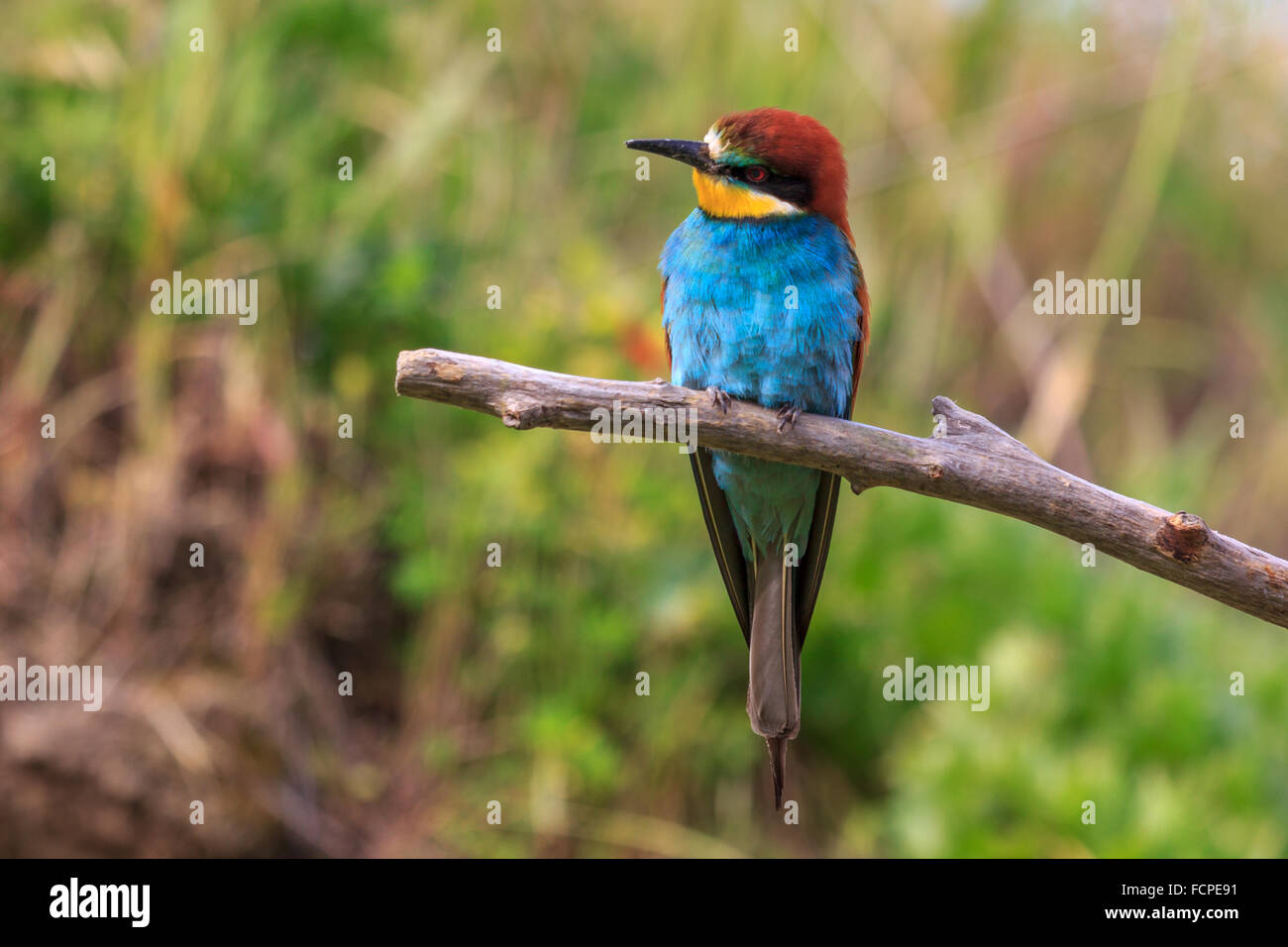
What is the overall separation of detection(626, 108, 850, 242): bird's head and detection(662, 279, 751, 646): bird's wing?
0.31m

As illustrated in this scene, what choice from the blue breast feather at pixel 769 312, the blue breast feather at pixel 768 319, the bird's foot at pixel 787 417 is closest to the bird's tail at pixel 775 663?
the blue breast feather at pixel 768 319

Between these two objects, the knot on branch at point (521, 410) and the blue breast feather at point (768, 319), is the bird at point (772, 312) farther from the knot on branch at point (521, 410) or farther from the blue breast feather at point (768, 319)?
the knot on branch at point (521, 410)

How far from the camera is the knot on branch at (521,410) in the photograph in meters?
1.97

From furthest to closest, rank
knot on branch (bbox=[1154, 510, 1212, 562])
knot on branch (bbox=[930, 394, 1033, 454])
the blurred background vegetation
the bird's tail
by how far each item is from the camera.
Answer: the blurred background vegetation
the bird's tail
knot on branch (bbox=[930, 394, 1033, 454])
knot on branch (bbox=[1154, 510, 1212, 562])

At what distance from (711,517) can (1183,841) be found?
157 cm

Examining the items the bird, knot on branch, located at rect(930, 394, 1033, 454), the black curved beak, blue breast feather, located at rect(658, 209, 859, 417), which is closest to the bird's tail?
the bird

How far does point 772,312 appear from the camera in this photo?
8.99 ft

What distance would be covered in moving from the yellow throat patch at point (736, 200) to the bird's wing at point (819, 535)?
24 centimetres

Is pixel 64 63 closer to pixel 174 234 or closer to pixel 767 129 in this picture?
pixel 174 234

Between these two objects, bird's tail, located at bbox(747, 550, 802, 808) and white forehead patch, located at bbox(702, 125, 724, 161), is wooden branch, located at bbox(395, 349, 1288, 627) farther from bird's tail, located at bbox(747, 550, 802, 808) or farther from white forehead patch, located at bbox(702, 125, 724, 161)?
white forehead patch, located at bbox(702, 125, 724, 161)

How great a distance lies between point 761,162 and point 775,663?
110 cm

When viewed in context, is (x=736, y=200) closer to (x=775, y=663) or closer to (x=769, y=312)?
(x=769, y=312)

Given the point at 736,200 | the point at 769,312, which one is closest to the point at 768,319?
the point at 769,312

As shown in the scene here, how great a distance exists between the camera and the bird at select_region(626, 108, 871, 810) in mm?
2703
